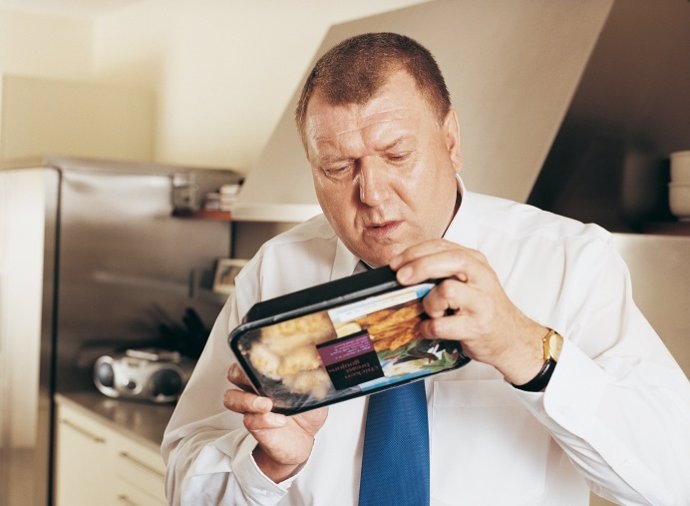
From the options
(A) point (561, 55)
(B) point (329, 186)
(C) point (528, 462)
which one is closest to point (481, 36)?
(A) point (561, 55)

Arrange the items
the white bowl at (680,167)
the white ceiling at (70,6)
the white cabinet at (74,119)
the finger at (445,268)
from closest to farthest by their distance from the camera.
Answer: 1. the finger at (445,268)
2. the white bowl at (680,167)
3. the white cabinet at (74,119)
4. the white ceiling at (70,6)

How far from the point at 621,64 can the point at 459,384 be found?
33.2 inches

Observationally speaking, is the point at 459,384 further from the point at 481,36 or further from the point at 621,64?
the point at 481,36

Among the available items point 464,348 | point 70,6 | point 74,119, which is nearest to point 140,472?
point 464,348

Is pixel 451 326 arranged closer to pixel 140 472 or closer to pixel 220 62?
pixel 140 472

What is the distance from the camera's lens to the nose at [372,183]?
1049mm

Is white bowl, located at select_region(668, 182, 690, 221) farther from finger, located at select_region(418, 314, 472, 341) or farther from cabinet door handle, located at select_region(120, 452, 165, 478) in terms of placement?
cabinet door handle, located at select_region(120, 452, 165, 478)

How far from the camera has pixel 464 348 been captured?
91 centimetres

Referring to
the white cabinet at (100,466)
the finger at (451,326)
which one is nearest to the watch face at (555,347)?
the finger at (451,326)

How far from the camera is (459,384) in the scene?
1182 millimetres

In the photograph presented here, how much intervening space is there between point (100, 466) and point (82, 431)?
0.54 ft

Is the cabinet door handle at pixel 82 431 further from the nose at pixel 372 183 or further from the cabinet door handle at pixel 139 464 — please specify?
the nose at pixel 372 183

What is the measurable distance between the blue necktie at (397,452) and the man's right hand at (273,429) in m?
0.10

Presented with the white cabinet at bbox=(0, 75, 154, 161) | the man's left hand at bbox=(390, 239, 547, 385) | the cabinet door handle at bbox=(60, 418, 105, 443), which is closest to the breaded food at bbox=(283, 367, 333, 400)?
the man's left hand at bbox=(390, 239, 547, 385)
